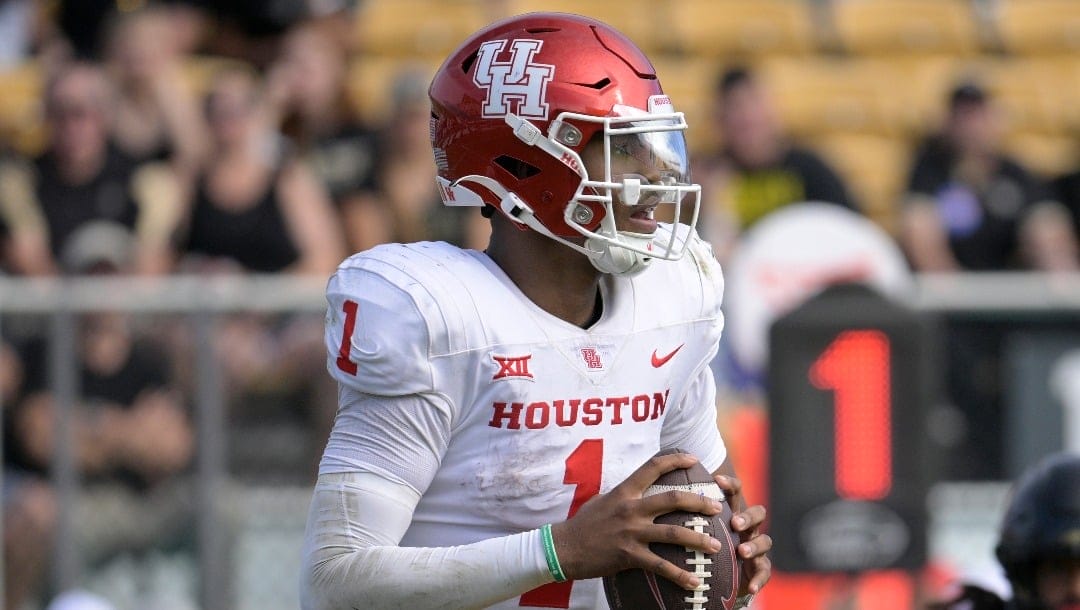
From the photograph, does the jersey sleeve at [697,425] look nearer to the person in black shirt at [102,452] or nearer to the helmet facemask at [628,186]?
the helmet facemask at [628,186]

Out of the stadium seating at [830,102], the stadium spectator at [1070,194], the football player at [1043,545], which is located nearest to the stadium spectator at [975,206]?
the stadium spectator at [1070,194]

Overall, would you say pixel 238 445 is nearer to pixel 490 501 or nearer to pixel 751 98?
pixel 751 98

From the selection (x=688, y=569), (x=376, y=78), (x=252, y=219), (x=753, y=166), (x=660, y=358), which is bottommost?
(x=688, y=569)

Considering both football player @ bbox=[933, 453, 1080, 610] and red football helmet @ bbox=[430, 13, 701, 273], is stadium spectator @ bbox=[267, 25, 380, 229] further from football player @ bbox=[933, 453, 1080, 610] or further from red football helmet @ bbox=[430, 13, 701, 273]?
red football helmet @ bbox=[430, 13, 701, 273]

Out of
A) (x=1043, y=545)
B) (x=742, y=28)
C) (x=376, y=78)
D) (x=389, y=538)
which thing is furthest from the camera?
(x=742, y=28)

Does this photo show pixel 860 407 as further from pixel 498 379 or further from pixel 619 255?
pixel 498 379

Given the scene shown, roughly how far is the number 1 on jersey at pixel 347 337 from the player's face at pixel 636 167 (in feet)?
1.41

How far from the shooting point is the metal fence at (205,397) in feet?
20.2

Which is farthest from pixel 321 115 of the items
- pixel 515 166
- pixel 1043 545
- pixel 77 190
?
pixel 515 166

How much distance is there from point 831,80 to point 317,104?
3093 millimetres

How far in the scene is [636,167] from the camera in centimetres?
286

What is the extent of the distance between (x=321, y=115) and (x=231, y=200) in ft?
3.37

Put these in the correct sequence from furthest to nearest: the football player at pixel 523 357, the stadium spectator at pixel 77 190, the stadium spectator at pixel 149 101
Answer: the stadium spectator at pixel 149 101 < the stadium spectator at pixel 77 190 < the football player at pixel 523 357

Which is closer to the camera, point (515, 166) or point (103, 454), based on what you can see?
point (515, 166)
